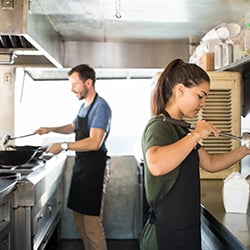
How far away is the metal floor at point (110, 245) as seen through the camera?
3.78 meters

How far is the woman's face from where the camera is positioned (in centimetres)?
161

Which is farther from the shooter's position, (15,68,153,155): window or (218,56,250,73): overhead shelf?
(15,68,153,155): window

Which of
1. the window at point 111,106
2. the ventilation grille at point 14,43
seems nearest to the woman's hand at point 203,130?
the ventilation grille at point 14,43

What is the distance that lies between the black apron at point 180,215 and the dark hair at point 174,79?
0.84 ft

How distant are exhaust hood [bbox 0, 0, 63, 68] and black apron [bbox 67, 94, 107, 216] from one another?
61 cm

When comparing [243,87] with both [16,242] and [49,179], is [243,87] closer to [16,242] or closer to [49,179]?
[49,179]

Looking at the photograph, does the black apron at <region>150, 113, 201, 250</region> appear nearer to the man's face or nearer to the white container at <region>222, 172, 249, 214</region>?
the white container at <region>222, 172, 249, 214</region>

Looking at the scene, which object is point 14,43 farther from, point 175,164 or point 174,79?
point 175,164

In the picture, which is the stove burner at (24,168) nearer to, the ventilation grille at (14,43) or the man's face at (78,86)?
the man's face at (78,86)

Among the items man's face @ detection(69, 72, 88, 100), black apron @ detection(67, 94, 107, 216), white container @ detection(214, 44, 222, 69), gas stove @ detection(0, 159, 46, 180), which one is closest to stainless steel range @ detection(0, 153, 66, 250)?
gas stove @ detection(0, 159, 46, 180)

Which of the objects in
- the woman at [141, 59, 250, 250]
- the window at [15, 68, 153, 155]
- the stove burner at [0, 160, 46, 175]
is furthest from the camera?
the window at [15, 68, 153, 155]

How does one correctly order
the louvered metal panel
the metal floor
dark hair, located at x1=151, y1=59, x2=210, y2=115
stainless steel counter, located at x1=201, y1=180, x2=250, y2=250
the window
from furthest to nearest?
1. the window
2. the metal floor
3. the louvered metal panel
4. dark hair, located at x1=151, y1=59, x2=210, y2=115
5. stainless steel counter, located at x1=201, y1=180, x2=250, y2=250

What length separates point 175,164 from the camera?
1.48 metres

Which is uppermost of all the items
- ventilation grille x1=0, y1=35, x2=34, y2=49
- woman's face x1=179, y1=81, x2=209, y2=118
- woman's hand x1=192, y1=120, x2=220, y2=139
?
ventilation grille x1=0, y1=35, x2=34, y2=49
